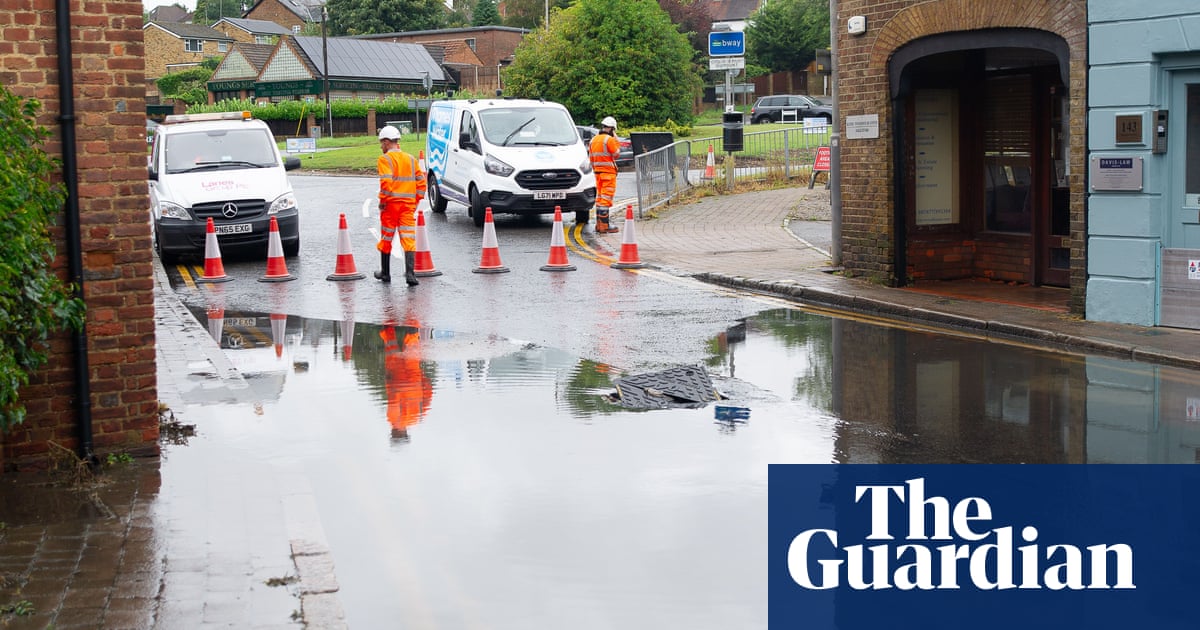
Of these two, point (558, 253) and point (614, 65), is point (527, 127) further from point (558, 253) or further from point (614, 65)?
point (614, 65)

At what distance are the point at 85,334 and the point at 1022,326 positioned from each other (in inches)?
319

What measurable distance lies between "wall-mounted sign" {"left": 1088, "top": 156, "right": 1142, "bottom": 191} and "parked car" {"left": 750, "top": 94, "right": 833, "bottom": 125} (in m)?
48.1

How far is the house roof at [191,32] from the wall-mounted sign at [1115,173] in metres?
97.6

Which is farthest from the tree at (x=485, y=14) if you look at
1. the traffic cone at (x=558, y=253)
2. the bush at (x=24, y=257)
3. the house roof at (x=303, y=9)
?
the bush at (x=24, y=257)

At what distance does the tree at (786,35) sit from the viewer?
7456 cm

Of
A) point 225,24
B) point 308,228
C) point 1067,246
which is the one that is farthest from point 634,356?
point 225,24

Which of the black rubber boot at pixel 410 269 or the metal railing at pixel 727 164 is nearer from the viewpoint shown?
the black rubber boot at pixel 410 269

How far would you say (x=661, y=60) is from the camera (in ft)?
149

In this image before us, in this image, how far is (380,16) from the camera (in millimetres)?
103188

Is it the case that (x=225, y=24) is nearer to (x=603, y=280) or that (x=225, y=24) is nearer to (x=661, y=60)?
(x=661, y=60)

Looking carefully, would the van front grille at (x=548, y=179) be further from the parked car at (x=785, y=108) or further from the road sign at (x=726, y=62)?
the parked car at (x=785, y=108)

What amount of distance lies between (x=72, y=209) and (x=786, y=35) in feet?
231

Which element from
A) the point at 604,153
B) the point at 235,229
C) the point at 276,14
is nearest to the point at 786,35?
the point at 604,153

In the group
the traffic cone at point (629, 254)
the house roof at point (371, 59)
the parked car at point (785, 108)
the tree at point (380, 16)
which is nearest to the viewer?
the traffic cone at point (629, 254)
